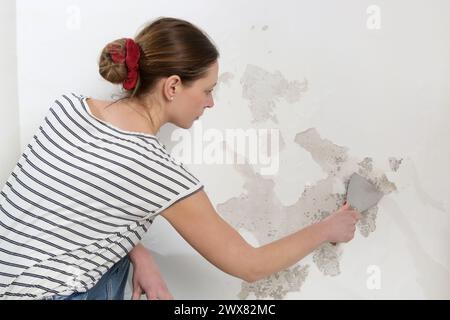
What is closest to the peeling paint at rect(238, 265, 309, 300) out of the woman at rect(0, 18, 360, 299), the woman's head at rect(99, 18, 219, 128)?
the woman at rect(0, 18, 360, 299)

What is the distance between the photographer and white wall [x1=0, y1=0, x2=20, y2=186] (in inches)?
50.6

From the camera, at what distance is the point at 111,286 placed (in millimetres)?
1192

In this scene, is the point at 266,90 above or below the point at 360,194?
above

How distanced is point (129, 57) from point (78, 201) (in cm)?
30

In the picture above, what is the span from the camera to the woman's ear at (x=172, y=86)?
108 centimetres

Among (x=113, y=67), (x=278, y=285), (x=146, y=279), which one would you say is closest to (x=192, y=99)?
(x=113, y=67)

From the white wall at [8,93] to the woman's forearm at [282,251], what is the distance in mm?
657

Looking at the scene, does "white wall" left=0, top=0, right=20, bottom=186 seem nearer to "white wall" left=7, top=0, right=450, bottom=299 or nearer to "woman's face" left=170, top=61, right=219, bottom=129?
"white wall" left=7, top=0, right=450, bottom=299

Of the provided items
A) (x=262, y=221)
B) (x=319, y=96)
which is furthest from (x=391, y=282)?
(x=319, y=96)

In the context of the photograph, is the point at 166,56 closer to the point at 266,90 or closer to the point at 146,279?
the point at 266,90

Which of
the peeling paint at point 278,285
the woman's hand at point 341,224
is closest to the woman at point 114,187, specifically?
the woman's hand at point 341,224

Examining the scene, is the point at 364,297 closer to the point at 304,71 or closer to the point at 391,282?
the point at 391,282

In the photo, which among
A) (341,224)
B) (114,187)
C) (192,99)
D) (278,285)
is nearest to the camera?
(114,187)

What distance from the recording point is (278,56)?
1.34 metres
